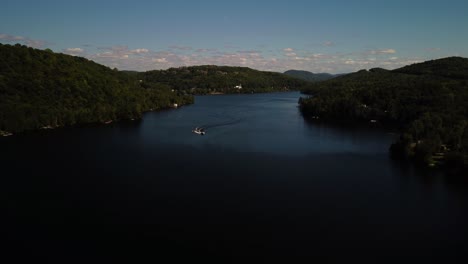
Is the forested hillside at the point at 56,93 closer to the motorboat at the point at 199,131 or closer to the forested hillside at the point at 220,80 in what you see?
the motorboat at the point at 199,131

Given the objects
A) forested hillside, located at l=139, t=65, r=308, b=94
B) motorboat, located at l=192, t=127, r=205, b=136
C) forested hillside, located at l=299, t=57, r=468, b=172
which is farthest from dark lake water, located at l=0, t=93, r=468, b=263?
forested hillside, located at l=139, t=65, r=308, b=94

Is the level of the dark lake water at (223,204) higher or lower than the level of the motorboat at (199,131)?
lower

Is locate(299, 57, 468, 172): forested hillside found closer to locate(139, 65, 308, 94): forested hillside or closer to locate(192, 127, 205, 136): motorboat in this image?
locate(192, 127, 205, 136): motorboat

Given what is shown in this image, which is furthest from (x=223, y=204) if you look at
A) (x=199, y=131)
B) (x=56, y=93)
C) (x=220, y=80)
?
(x=220, y=80)

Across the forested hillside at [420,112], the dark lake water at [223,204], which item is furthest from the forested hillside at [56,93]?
the forested hillside at [420,112]

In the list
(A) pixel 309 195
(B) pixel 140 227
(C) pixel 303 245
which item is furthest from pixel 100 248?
(A) pixel 309 195

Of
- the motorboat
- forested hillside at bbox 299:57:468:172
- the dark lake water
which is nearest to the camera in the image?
the dark lake water

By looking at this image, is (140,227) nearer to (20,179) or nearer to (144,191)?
(144,191)
